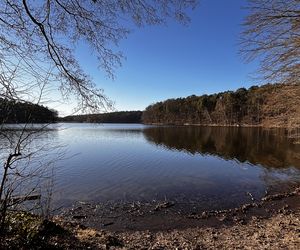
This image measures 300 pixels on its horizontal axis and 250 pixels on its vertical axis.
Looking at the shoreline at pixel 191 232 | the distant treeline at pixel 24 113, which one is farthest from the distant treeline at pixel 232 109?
the distant treeline at pixel 24 113

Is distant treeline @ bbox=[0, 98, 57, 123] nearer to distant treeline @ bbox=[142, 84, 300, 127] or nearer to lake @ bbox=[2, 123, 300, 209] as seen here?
lake @ bbox=[2, 123, 300, 209]

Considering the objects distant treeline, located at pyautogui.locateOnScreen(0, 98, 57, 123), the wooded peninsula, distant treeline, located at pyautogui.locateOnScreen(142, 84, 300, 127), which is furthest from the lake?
distant treeline, located at pyautogui.locateOnScreen(0, 98, 57, 123)

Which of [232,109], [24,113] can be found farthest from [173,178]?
[232,109]

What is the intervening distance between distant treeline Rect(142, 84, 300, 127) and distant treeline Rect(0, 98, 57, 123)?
919 cm

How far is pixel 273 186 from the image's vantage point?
18109mm

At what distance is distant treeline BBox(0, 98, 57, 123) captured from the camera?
4141mm

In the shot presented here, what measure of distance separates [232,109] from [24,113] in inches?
4365

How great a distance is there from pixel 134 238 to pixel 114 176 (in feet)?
33.8

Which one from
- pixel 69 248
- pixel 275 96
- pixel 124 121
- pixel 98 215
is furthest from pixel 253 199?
pixel 124 121

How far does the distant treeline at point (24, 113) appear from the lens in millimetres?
4141

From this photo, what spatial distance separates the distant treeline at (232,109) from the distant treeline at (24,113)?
9.19 metres

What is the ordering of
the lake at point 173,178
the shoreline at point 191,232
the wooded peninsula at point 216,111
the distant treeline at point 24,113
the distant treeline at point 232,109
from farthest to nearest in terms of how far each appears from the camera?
the lake at point 173,178
the distant treeline at point 232,109
the shoreline at point 191,232
the wooded peninsula at point 216,111
the distant treeline at point 24,113

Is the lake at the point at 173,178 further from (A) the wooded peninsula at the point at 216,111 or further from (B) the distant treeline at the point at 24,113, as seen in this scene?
(B) the distant treeline at the point at 24,113

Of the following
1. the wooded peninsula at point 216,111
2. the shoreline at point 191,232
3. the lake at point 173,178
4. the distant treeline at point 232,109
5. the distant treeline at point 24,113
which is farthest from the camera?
the lake at point 173,178
